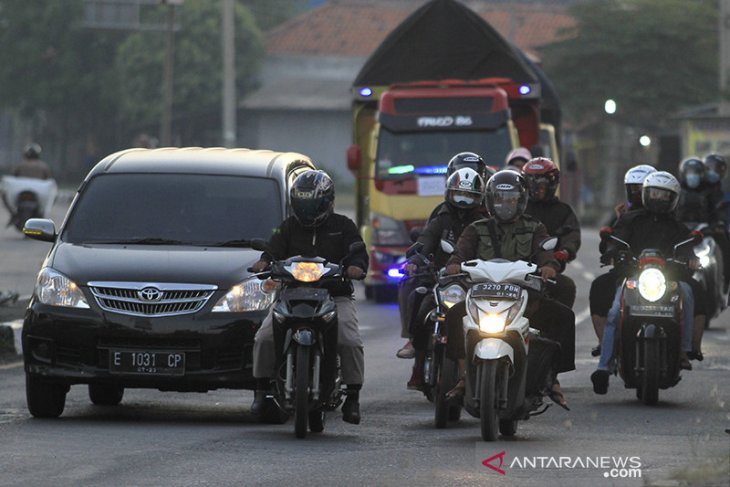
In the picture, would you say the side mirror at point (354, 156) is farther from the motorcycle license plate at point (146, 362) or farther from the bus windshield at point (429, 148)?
the motorcycle license plate at point (146, 362)

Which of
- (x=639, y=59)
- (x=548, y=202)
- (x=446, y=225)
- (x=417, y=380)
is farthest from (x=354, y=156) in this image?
(x=639, y=59)

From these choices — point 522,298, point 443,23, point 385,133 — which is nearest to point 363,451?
point 522,298

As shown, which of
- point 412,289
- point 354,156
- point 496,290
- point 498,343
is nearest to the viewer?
point 498,343

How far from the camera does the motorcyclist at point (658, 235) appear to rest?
47.5 ft

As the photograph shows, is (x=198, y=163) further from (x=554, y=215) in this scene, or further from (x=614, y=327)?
(x=614, y=327)

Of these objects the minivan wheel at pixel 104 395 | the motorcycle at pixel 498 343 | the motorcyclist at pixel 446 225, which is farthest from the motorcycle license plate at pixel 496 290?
the minivan wheel at pixel 104 395

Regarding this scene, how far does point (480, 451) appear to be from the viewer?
11.1 metres

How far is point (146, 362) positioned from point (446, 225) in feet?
7.34

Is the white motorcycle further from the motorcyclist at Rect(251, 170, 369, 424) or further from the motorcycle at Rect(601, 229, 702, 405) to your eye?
the motorcycle at Rect(601, 229, 702, 405)

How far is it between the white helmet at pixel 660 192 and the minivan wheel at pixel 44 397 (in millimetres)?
4413

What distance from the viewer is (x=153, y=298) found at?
12500mm

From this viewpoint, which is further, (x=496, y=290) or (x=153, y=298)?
(x=153, y=298)

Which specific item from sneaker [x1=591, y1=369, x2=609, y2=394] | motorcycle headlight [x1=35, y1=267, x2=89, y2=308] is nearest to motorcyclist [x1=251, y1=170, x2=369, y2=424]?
motorcycle headlight [x1=35, y1=267, x2=89, y2=308]

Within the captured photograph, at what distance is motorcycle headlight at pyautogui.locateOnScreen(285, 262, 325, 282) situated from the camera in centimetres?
1188
